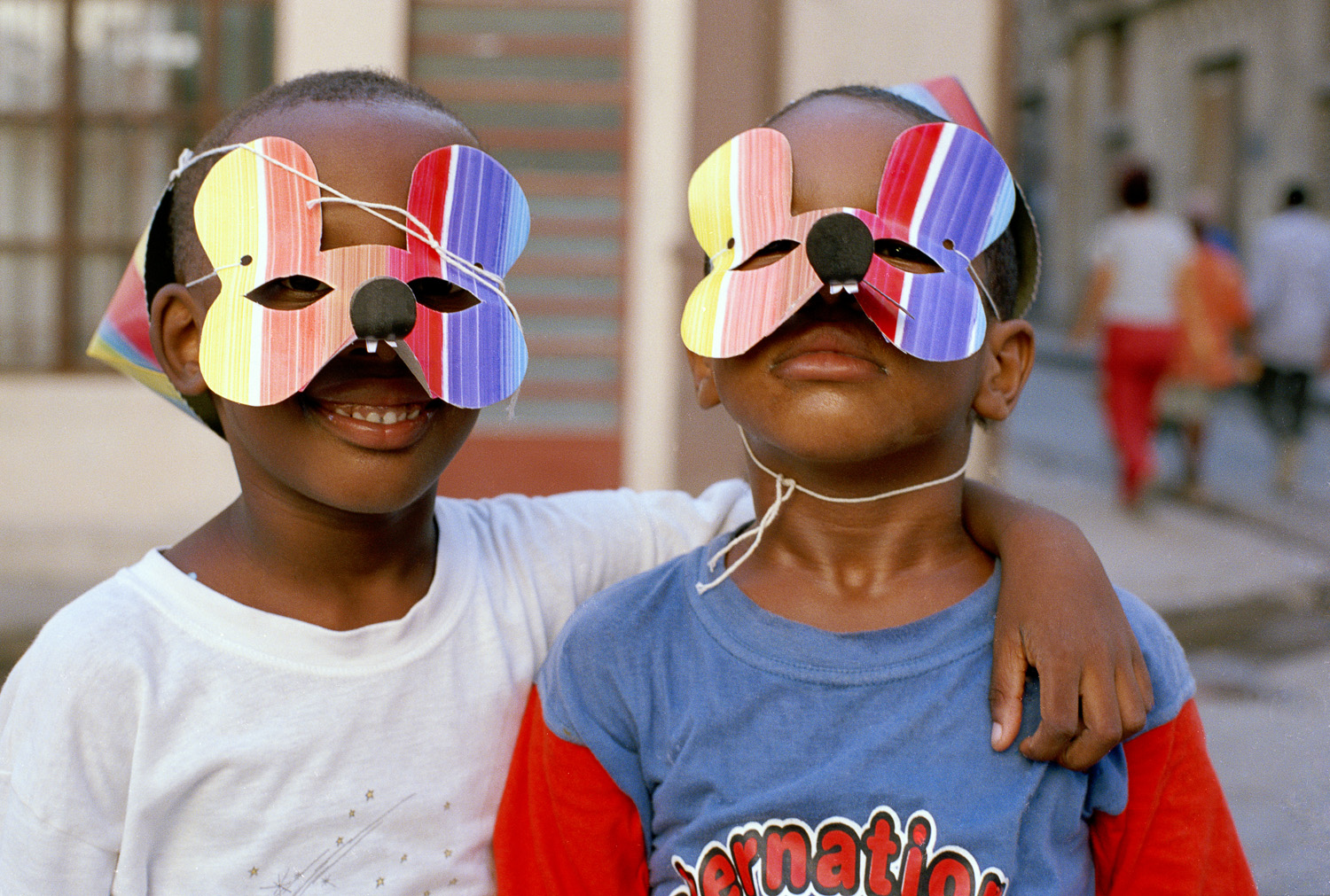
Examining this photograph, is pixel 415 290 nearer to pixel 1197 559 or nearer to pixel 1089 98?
pixel 1197 559

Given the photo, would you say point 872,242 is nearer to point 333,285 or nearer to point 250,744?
point 333,285

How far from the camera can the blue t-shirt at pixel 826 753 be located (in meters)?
1.55

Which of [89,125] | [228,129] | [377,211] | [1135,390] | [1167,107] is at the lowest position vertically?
[1135,390]

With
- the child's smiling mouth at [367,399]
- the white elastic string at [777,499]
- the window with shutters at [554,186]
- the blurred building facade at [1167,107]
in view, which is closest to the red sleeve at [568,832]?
the white elastic string at [777,499]

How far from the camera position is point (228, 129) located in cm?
185

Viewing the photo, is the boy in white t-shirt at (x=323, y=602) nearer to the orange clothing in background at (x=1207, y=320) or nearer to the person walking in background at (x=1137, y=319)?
the person walking in background at (x=1137, y=319)

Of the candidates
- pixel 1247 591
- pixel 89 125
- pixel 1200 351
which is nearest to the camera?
pixel 1247 591

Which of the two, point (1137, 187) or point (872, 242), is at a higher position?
point (1137, 187)

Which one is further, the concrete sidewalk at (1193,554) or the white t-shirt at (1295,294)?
the white t-shirt at (1295,294)

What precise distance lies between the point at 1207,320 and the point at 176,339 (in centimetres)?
759

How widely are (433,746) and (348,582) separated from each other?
250 mm

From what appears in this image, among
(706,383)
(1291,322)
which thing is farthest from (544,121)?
(1291,322)

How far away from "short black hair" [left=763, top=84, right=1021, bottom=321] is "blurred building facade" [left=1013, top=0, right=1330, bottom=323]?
32.9 feet

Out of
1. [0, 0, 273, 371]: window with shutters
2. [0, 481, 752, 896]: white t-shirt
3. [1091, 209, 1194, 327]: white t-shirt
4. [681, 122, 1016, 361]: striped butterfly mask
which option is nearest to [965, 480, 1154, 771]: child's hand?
[681, 122, 1016, 361]: striped butterfly mask
